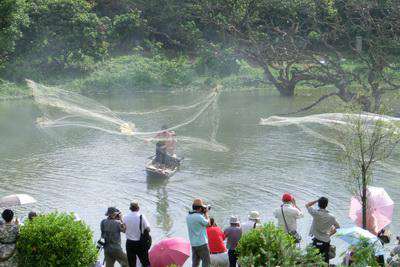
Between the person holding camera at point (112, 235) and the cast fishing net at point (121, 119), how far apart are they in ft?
34.7

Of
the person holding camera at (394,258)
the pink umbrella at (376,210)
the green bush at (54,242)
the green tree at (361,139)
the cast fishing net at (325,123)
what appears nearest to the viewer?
the person holding camera at (394,258)

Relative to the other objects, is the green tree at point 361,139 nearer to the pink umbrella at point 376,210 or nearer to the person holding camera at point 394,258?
the pink umbrella at point 376,210

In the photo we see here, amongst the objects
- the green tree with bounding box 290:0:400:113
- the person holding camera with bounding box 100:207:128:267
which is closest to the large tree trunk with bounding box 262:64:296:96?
the green tree with bounding box 290:0:400:113

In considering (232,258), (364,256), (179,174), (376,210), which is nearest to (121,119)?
(179,174)

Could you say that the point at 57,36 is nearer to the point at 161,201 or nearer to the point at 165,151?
the point at 165,151

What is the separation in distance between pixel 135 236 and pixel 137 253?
314 mm

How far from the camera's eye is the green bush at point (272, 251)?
835 cm

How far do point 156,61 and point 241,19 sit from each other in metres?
6.29

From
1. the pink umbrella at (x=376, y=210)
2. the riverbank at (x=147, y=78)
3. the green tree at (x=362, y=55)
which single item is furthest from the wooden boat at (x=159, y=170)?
the riverbank at (x=147, y=78)

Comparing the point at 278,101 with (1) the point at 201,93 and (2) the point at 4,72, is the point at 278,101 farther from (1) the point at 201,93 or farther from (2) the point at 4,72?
(2) the point at 4,72

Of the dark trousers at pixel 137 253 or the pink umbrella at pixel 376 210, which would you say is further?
the pink umbrella at pixel 376 210

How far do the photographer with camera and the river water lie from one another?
13.8ft

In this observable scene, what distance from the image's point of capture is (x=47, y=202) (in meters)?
18.0

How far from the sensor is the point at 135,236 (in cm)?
1090
